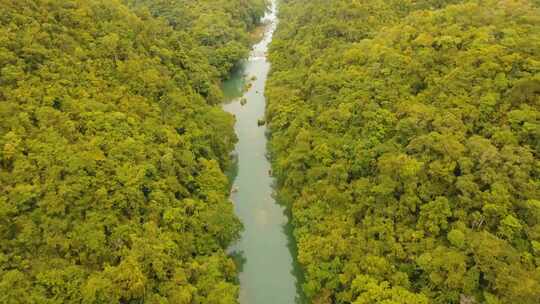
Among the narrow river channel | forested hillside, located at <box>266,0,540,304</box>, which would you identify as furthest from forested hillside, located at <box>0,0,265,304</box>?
forested hillside, located at <box>266,0,540,304</box>

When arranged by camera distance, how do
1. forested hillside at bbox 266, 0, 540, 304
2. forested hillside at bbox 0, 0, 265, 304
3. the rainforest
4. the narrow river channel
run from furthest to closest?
1. the narrow river channel
2. forested hillside at bbox 266, 0, 540, 304
3. the rainforest
4. forested hillside at bbox 0, 0, 265, 304

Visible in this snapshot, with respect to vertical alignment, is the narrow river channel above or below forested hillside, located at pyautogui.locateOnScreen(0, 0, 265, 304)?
below

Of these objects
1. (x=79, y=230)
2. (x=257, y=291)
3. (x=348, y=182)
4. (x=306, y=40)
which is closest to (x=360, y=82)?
(x=348, y=182)

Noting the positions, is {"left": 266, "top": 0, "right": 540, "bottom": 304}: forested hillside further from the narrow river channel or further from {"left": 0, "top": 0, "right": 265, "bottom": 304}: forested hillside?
{"left": 0, "top": 0, "right": 265, "bottom": 304}: forested hillside

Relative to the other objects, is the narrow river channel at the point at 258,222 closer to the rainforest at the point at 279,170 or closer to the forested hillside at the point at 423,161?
the rainforest at the point at 279,170

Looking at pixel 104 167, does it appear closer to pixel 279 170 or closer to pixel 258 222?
pixel 258 222

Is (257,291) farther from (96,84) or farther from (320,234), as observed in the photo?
(96,84)
